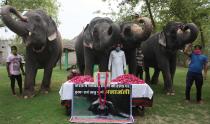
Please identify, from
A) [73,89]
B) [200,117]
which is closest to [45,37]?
[73,89]

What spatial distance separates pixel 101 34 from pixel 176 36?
3071 millimetres

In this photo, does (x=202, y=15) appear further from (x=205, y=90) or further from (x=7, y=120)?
(x=7, y=120)

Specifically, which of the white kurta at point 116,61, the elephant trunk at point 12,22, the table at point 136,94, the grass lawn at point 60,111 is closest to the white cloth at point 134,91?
the table at point 136,94

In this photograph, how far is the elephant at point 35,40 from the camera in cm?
1331

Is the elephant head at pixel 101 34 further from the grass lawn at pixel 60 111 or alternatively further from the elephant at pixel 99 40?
the grass lawn at pixel 60 111

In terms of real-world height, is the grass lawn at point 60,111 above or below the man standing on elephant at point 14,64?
below

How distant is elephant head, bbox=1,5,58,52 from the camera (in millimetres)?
13042

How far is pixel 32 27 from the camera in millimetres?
13836

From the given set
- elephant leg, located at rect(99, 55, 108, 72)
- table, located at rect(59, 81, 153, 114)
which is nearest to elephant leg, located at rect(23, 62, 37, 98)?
elephant leg, located at rect(99, 55, 108, 72)

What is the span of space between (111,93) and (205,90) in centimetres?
712

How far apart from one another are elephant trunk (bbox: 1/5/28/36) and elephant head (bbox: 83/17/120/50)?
6.92 ft

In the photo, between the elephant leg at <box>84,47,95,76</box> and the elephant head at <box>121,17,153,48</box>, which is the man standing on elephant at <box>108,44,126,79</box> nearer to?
the elephant leg at <box>84,47,95,76</box>

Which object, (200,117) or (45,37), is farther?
(45,37)

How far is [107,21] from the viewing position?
541 inches
